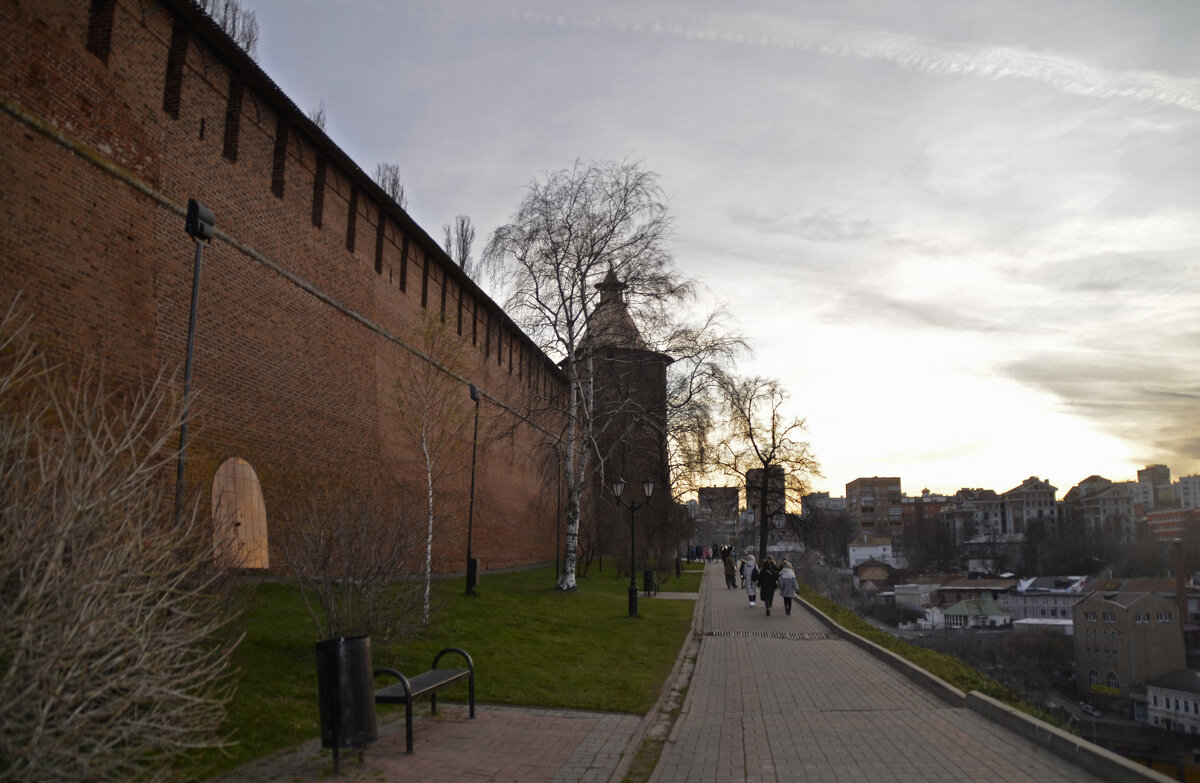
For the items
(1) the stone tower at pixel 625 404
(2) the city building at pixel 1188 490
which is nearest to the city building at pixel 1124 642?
(1) the stone tower at pixel 625 404

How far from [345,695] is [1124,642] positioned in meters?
24.5

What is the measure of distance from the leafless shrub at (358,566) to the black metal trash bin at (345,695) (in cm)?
268

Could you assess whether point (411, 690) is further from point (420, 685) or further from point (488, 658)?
point (488, 658)

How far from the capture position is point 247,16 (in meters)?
22.9

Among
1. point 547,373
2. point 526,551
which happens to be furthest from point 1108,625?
point 547,373

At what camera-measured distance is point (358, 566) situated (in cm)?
933

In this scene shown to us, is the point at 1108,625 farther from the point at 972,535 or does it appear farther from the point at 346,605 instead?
the point at 972,535

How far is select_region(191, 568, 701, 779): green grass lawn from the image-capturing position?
7242mm

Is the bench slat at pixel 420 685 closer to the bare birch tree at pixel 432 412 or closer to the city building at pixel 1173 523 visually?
the bare birch tree at pixel 432 412

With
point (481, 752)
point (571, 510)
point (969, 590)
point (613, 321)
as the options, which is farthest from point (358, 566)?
point (969, 590)

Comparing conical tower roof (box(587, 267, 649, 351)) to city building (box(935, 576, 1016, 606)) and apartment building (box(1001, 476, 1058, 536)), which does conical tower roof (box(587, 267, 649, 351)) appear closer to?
city building (box(935, 576, 1016, 606))

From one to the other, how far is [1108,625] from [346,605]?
954 inches

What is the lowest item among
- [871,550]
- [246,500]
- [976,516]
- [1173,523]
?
[871,550]

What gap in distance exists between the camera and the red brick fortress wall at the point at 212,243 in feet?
35.8
